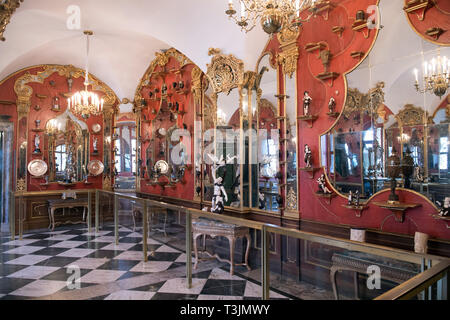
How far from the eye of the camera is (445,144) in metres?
3.37

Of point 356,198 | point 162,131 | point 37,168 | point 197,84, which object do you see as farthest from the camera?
point 37,168

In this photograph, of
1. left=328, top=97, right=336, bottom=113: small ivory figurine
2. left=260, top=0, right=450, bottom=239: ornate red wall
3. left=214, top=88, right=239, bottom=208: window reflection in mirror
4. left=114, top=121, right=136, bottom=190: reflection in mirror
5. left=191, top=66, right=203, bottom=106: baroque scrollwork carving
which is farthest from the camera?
left=114, top=121, right=136, bottom=190: reflection in mirror

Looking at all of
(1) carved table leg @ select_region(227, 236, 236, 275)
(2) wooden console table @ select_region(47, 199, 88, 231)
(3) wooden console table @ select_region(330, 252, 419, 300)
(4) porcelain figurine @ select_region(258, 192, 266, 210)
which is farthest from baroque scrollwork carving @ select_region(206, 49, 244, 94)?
(2) wooden console table @ select_region(47, 199, 88, 231)

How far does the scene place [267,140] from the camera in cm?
541

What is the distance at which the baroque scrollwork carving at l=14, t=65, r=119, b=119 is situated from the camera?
834cm

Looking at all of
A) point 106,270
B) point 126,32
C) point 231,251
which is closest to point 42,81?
point 126,32

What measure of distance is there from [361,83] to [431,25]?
0.93 m

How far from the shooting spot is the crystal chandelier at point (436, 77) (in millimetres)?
3375

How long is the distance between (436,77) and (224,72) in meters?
3.39

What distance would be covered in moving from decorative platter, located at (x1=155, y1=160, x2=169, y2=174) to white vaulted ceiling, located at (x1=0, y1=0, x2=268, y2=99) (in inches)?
105

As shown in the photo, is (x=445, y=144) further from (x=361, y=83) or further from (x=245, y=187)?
(x=245, y=187)

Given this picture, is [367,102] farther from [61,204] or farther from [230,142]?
[61,204]

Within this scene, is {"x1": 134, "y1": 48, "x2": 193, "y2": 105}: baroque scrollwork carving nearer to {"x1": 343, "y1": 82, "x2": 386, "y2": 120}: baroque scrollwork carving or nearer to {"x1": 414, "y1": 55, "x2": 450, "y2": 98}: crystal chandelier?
{"x1": 343, "y1": 82, "x2": 386, "y2": 120}: baroque scrollwork carving

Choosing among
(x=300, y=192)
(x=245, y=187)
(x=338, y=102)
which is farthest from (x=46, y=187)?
(x=338, y=102)
